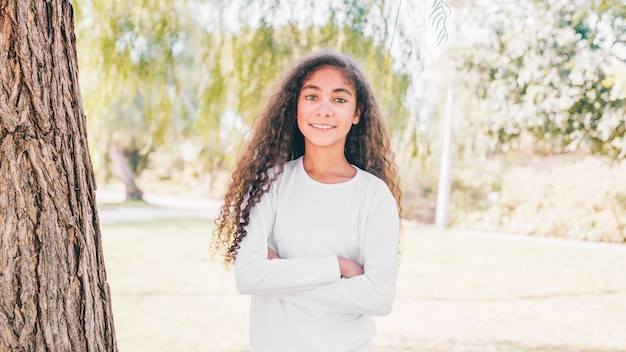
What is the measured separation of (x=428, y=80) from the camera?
4219mm

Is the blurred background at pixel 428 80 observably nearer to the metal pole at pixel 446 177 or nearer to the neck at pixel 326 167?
the metal pole at pixel 446 177

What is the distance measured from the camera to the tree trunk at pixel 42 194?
1.45 metres

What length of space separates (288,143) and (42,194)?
736mm

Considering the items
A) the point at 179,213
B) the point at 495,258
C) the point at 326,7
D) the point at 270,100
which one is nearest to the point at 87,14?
the point at 326,7

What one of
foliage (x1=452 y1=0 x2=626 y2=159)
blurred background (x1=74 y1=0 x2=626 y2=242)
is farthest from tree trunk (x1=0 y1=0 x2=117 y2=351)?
foliage (x1=452 y1=0 x2=626 y2=159)

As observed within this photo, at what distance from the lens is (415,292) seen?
7.68m

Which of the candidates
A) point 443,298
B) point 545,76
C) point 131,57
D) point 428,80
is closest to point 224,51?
point 131,57

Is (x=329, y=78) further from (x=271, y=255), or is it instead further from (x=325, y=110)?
(x=271, y=255)

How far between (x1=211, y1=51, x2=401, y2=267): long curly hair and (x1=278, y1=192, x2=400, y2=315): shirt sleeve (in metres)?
0.27

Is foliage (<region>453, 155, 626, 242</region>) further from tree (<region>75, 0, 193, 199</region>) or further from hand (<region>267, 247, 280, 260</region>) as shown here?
hand (<region>267, 247, 280, 260</region>)

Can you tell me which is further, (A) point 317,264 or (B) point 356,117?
(B) point 356,117

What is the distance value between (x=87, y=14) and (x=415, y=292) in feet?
15.8

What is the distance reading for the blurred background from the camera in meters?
3.69

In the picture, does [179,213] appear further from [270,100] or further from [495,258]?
[270,100]
